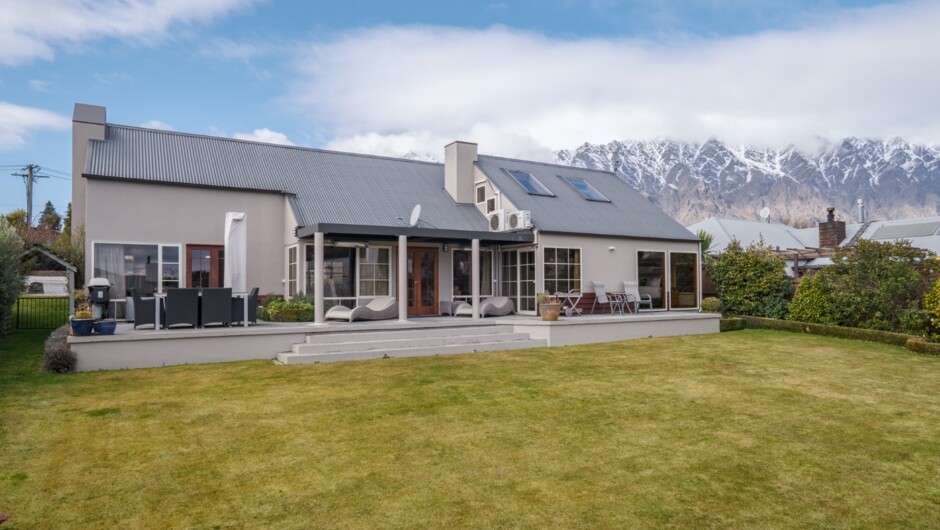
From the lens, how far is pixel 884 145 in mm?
159000

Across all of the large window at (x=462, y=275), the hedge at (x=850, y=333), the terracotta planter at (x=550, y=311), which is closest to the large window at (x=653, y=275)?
the hedge at (x=850, y=333)

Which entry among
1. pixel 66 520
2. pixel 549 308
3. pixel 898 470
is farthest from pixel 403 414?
pixel 549 308

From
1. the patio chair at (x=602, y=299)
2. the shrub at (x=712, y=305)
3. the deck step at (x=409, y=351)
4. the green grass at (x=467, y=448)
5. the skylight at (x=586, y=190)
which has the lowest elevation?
the green grass at (x=467, y=448)

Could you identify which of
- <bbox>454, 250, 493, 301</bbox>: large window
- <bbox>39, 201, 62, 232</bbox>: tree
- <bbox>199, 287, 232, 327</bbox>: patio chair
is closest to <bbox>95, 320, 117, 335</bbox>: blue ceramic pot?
<bbox>199, 287, 232, 327</bbox>: patio chair

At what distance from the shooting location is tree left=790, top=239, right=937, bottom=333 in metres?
13.5

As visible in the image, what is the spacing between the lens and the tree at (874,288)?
13539mm

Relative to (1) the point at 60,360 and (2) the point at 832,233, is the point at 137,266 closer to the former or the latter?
(1) the point at 60,360

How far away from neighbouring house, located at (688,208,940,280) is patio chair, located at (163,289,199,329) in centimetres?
2420

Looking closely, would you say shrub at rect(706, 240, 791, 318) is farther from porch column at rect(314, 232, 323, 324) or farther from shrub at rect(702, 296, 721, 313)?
porch column at rect(314, 232, 323, 324)

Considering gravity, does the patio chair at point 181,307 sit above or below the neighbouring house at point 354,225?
below

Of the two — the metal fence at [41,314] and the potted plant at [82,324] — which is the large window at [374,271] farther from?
the metal fence at [41,314]

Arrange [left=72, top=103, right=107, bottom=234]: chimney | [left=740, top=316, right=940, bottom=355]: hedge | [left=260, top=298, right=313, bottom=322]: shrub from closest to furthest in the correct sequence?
1. [left=740, top=316, right=940, bottom=355]: hedge
2. [left=260, top=298, right=313, bottom=322]: shrub
3. [left=72, top=103, right=107, bottom=234]: chimney

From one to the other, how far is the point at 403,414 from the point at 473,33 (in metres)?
13.9

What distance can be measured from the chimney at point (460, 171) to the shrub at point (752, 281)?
7.95m
